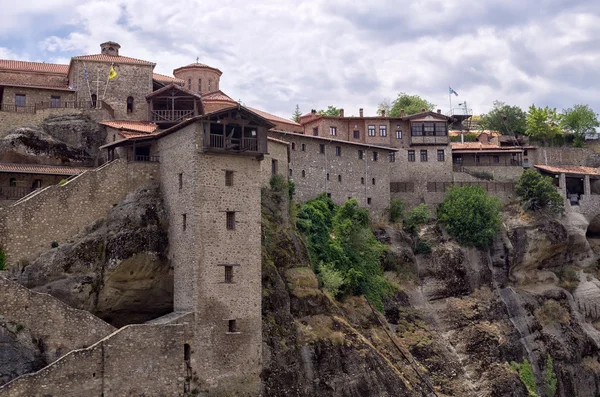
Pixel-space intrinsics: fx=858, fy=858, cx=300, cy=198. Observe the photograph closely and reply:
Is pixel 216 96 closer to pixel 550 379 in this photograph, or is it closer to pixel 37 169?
pixel 37 169

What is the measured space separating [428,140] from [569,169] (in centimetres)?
1452

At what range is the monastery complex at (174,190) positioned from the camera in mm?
43812

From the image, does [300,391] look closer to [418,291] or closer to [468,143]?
[418,291]

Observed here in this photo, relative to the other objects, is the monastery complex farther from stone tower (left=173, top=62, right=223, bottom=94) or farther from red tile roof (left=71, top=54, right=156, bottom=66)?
stone tower (left=173, top=62, right=223, bottom=94)

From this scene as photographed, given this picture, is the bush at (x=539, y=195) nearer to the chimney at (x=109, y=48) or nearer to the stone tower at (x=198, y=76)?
the stone tower at (x=198, y=76)

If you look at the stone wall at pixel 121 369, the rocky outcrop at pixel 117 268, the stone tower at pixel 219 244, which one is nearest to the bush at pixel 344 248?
the stone tower at pixel 219 244

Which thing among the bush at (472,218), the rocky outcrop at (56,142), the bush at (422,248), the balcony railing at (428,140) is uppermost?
the balcony railing at (428,140)

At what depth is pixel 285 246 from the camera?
54406 mm

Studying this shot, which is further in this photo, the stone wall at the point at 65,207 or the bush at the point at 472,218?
the bush at the point at 472,218

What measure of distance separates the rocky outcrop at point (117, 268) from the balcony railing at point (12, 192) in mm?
6592

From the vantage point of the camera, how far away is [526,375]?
6356cm

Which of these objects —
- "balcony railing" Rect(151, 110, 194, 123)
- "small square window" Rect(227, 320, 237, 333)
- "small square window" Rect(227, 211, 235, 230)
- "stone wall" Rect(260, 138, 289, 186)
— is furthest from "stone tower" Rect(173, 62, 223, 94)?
"small square window" Rect(227, 320, 237, 333)

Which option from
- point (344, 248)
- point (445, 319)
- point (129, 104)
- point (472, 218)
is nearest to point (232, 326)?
point (344, 248)

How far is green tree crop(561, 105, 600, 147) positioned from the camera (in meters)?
90.8
